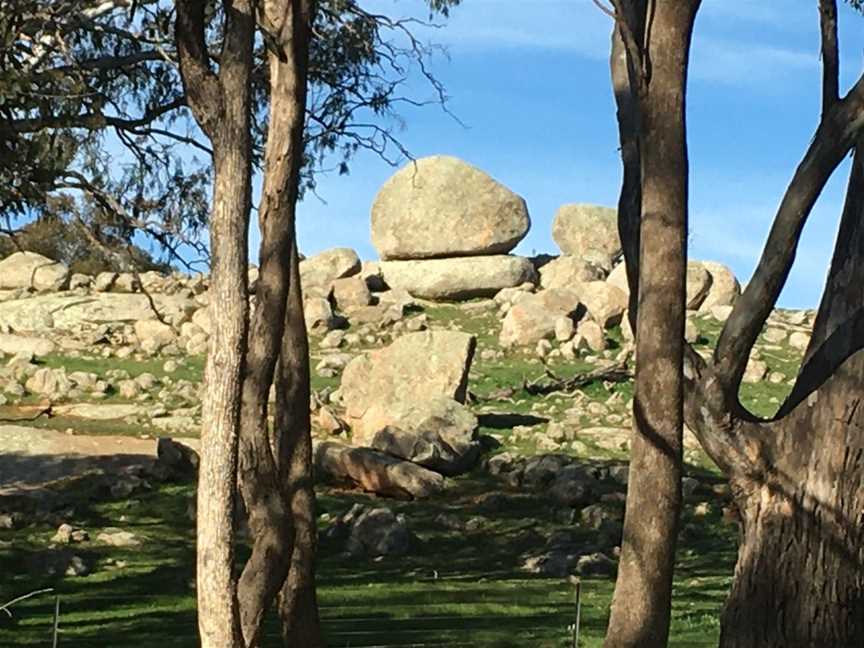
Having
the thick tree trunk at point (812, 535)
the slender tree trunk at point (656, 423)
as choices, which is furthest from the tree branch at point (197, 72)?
the thick tree trunk at point (812, 535)

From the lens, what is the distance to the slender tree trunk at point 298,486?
418 inches

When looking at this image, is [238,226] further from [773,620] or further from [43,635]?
[43,635]

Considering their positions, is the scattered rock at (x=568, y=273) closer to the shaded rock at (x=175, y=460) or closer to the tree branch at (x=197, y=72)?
the shaded rock at (x=175, y=460)

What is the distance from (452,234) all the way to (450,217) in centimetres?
43

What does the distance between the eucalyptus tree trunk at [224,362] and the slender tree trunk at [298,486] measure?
173cm

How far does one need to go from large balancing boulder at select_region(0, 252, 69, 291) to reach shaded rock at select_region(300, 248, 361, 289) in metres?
5.69

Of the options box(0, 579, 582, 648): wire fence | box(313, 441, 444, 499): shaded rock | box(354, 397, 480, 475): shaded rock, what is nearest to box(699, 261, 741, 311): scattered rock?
box(354, 397, 480, 475): shaded rock

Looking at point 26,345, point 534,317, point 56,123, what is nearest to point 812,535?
A: point 56,123

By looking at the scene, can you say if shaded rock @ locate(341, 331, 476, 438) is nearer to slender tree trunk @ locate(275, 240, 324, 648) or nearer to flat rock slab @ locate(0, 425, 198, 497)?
flat rock slab @ locate(0, 425, 198, 497)

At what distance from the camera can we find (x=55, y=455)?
79.8 feet

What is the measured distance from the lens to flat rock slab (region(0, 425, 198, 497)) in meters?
23.3

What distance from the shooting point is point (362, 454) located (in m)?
23.7

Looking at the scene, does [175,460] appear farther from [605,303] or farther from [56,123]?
[605,303]

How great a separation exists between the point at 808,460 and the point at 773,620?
2.79 ft
